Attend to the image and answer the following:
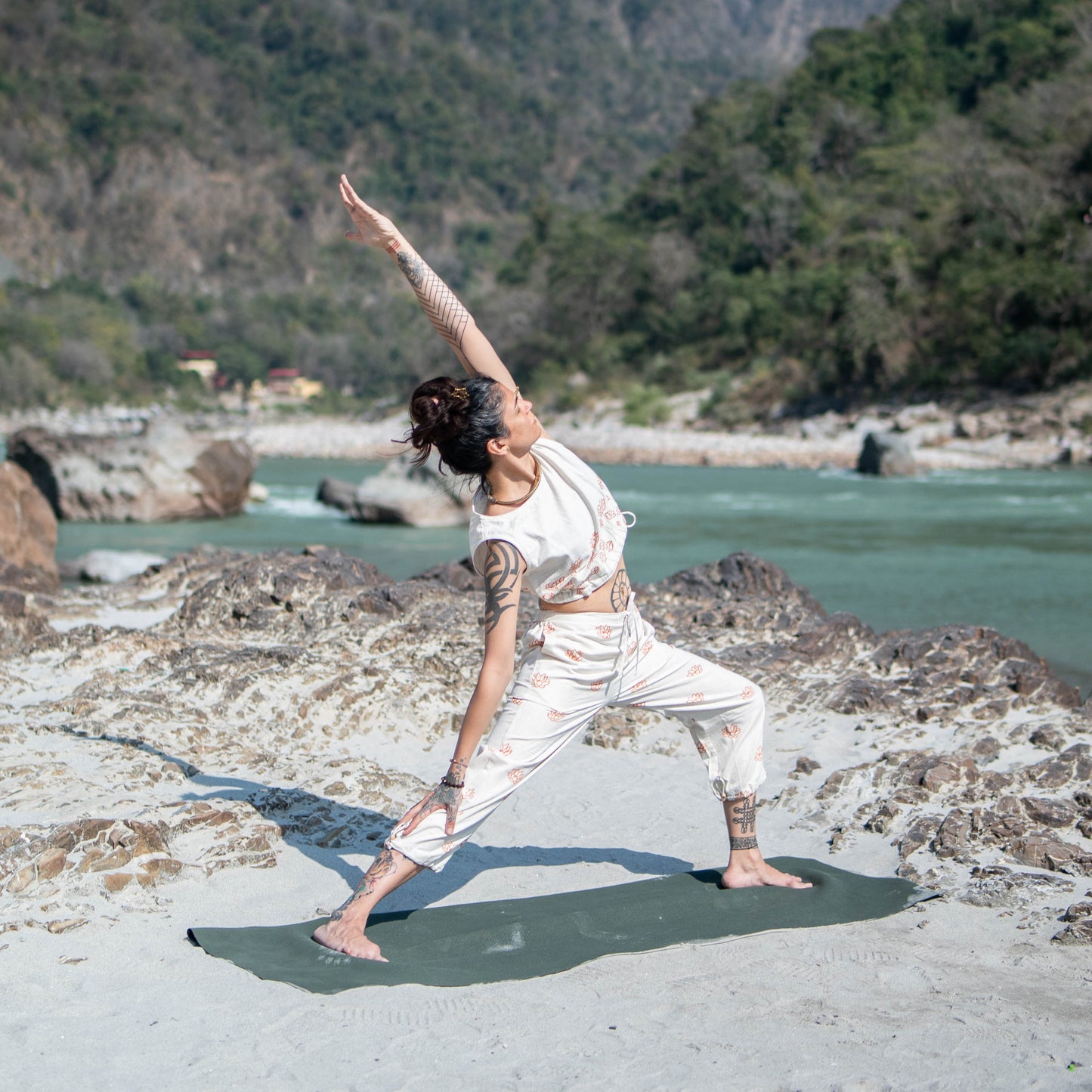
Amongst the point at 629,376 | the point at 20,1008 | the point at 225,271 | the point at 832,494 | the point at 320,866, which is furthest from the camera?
the point at 225,271

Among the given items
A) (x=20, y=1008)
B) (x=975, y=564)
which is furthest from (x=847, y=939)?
(x=975, y=564)

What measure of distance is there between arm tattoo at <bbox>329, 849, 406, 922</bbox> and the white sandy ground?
0.23 meters

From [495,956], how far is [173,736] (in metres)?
1.98

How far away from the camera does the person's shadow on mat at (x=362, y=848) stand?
341 cm

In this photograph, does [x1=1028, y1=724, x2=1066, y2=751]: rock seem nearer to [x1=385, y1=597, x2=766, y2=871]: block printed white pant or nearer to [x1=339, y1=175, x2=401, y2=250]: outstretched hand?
[x1=385, y1=597, x2=766, y2=871]: block printed white pant

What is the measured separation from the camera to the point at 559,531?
9.21 ft

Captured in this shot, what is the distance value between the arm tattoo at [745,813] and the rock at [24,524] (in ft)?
23.2

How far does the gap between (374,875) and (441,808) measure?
23cm

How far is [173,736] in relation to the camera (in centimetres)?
438

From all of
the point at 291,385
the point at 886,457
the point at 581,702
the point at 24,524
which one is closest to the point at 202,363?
the point at 291,385

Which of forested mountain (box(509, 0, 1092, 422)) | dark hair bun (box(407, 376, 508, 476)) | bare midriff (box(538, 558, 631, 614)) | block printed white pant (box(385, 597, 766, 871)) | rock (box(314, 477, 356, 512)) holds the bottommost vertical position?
rock (box(314, 477, 356, 512))

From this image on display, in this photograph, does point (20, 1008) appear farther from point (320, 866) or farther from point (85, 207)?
point (85, 207)

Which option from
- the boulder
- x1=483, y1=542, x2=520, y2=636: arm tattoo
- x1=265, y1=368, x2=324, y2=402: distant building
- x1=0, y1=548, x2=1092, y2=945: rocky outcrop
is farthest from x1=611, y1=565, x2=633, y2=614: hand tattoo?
x1=265, y1=368, x2=324, y2=402: distant building

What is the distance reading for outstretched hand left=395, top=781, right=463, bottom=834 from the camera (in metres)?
2.77
